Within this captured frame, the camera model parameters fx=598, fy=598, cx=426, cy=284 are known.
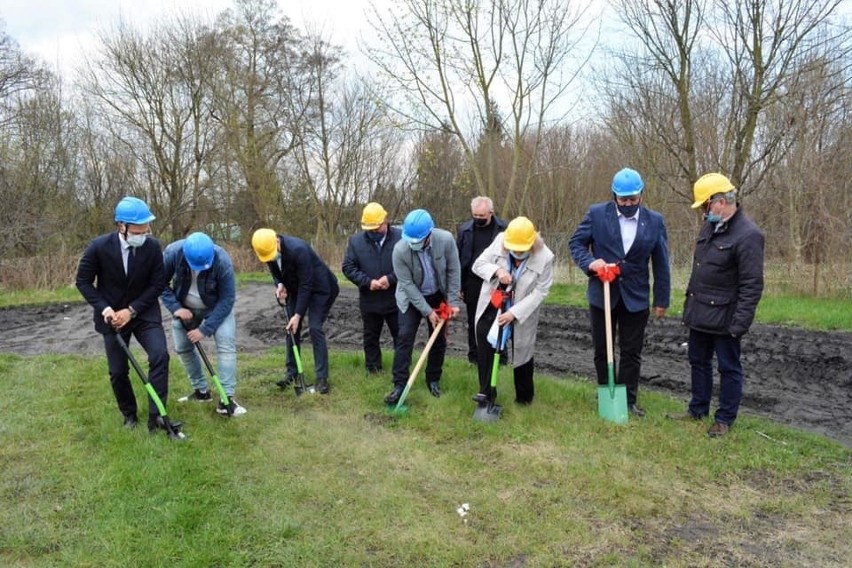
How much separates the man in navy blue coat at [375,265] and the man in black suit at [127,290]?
175 cm

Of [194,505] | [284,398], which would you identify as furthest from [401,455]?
[284,398]

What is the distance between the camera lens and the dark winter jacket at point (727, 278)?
13.8ft

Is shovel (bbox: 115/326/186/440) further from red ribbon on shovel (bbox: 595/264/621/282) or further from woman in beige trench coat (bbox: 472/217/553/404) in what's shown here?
red ribbon on shovel (bbox: 595/264/621/282)

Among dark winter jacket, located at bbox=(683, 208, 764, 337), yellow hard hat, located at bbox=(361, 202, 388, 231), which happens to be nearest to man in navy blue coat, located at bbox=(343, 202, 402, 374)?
yellow hard hat, located at bbox=(361, 202, 388, 231)

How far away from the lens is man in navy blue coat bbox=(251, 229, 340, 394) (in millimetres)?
5415

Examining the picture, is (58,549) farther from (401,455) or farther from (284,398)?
(284,398)

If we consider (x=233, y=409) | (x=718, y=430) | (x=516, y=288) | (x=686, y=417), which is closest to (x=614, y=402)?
(x=686, y=417)

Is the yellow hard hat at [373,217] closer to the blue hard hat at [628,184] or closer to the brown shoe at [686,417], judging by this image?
the blue hard hat at [628,184]

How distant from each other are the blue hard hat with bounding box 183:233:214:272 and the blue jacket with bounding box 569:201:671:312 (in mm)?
2983

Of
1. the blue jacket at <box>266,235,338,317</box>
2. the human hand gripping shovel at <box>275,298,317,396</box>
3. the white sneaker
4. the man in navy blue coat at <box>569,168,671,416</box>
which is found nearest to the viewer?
the man in navy blue coat at <box>569,168,671,416</box>

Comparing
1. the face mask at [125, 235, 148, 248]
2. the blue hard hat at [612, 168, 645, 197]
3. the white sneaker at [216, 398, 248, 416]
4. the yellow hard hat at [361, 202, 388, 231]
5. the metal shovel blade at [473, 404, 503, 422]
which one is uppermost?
the blue hard hat at [612, 168, 645, 197]

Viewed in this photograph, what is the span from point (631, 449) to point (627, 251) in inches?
59.5

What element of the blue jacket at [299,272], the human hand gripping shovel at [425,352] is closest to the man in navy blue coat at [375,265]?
the blue jacket at [299,272]

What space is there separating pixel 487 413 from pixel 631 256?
66.9 inches
